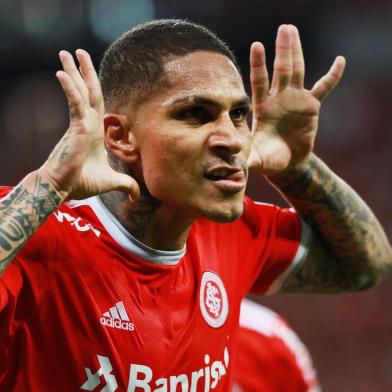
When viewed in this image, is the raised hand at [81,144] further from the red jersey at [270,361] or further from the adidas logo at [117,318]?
the red jersey at [270,361]

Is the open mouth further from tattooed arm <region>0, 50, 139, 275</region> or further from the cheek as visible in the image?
tattooed arm <region>0, 50, 139, 275</region>

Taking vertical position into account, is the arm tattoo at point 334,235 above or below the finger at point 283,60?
below

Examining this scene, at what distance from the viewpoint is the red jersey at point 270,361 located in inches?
119

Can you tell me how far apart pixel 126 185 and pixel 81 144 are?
189 millimetres

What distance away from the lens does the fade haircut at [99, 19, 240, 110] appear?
2.61 metres

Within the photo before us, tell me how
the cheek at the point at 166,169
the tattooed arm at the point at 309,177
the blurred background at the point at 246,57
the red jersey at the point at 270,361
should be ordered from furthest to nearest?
the blurred background at the point at 246,57
the red jersey at the point at 270,361
the tattooed arm at the point at 309,177
the cheek at the point at 166,169

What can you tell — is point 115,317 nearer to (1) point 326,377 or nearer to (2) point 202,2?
(1) point 326,377

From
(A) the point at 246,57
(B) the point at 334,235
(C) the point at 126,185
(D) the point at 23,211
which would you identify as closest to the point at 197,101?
(C) the point at 126,185

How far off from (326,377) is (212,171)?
5028 millimetres

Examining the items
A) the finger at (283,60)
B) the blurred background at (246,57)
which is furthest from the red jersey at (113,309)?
the blurred background at (246,57)

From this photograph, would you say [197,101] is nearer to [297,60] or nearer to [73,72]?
[73,72]

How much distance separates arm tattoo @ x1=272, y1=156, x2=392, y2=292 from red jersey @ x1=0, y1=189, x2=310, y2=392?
0.32m

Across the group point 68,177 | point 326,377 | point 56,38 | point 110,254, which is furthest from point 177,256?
point 56,38

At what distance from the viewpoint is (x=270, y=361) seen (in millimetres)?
3027
